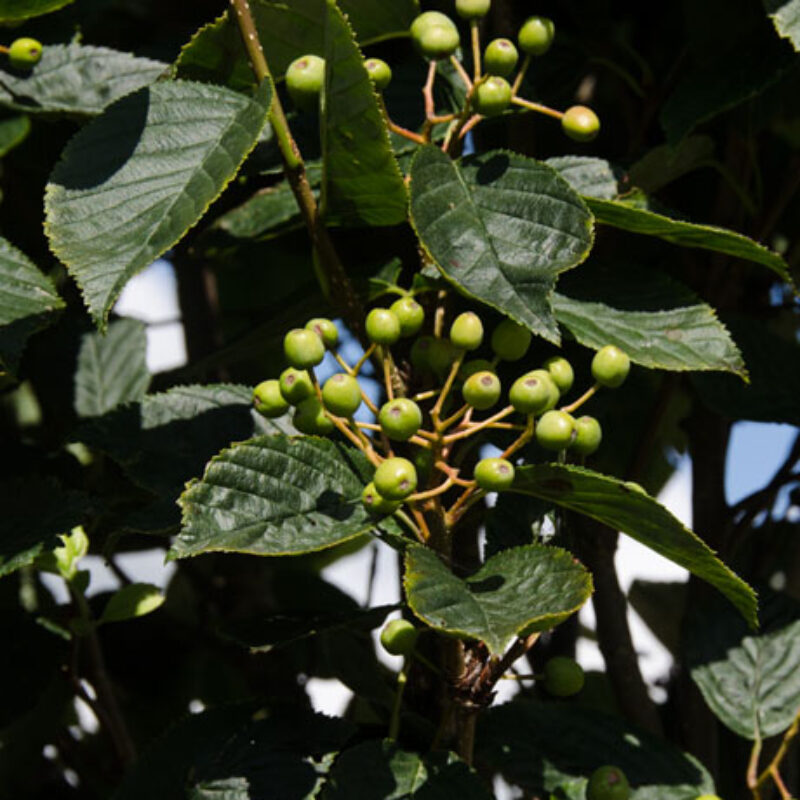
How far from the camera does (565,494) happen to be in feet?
3.23

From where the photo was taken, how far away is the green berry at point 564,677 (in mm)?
1102

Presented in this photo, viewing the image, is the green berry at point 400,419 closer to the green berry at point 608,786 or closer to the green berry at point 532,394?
the green berry at point 532,394

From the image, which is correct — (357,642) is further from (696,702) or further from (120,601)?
(696,702)

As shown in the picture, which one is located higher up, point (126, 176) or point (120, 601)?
point (126, 176)

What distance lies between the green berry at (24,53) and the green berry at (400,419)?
0.57m

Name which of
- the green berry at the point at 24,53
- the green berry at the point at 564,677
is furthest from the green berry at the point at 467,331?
the green berry at the point at 24,53

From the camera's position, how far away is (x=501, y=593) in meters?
0.93

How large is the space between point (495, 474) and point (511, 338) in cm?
15

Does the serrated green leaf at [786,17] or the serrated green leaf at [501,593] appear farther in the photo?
the serrated green leaf at [786,17]

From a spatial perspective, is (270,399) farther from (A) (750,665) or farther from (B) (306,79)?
(A) (750,665)

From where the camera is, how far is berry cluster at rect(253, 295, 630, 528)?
0.92 metres

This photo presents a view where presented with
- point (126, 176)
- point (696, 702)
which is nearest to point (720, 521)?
point (696, 702)

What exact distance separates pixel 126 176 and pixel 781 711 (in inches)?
34.1

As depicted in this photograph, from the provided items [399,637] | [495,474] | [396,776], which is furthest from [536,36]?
[396,776]
